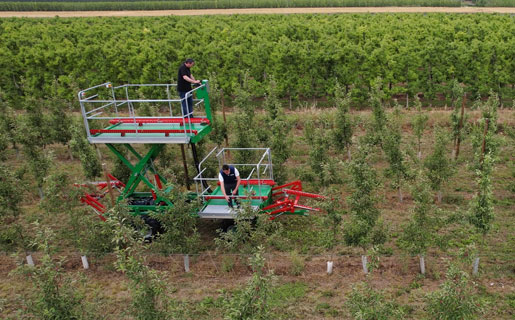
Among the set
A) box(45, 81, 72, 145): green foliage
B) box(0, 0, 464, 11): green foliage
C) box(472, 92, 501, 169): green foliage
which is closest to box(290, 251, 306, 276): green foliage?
box(472, 92, 501, 169): green foliage

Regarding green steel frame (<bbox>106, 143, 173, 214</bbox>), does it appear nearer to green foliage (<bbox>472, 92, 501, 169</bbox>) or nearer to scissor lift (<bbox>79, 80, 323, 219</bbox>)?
scissor lift (<bbox>79, 80, 323, 219</bbox>)

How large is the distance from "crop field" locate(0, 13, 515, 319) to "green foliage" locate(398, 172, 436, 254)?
39 millimetres

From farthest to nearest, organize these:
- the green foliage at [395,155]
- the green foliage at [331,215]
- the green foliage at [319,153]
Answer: the green foliage at [395,155] < the green foliage at [319,153] < the green foliage at [331,215]

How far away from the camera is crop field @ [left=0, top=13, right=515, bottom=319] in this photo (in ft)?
30.0

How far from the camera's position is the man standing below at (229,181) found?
550 inches

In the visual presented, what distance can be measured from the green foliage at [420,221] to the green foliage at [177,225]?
20.0 ft

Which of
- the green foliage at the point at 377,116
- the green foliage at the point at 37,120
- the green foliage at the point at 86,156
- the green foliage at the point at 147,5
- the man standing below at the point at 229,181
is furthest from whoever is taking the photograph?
the green foliage at the point at 147,5

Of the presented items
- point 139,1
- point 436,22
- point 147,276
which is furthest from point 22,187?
point 139,1

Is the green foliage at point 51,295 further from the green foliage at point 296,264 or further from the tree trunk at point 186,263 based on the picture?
the green foliage at point 296,264

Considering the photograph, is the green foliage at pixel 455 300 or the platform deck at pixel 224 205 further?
the platform deck at pixel 224 205

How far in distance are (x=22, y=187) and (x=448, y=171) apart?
14.5 m

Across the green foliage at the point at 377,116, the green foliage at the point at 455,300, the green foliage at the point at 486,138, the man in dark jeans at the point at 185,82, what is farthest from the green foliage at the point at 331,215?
the green foliage at the point at 377,116

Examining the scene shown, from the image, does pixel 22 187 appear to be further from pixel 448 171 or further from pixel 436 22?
pixel 436 22

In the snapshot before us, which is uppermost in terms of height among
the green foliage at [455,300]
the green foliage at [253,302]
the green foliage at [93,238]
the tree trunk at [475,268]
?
the green foliage at [253,302]
